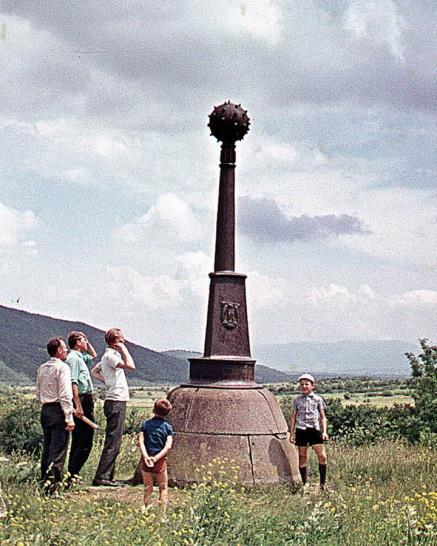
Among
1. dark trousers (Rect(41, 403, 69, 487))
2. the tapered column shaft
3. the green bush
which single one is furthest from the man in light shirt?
the green bush

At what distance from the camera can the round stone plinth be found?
11.0 metres

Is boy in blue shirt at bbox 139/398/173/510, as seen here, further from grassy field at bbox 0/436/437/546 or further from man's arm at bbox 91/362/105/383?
man's arm at bbox 91/362/105/383

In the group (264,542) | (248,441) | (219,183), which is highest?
(219,183)

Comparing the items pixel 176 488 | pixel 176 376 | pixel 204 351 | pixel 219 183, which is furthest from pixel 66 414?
pixel 176 376

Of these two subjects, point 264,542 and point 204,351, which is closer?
point 264,542

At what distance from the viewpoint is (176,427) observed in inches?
447

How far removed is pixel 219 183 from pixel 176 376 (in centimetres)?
7404

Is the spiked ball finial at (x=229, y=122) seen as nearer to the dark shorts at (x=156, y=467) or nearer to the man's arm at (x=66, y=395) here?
the man's arm at (x=66, y=395)

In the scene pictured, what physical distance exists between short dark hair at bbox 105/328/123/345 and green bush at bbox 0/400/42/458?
4.50 metres

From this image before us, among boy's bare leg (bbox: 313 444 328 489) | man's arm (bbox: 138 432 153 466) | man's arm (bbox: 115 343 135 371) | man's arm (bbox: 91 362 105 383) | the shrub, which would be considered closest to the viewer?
man's arm (bbox: 138 432 153 466)

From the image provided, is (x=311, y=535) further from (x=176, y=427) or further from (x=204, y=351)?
(x=204, y=351)

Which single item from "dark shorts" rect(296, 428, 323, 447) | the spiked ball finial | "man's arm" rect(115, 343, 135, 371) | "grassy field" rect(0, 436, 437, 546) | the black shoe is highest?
the spiked ball finial

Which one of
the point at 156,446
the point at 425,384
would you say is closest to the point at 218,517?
the point at 156,446

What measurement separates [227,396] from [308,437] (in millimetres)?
1161
